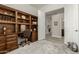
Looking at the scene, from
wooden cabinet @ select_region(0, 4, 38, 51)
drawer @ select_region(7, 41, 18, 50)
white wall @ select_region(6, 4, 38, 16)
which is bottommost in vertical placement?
drawer @ select_region(7, 41, 18, 50)

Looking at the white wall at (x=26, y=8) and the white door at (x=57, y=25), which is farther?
the white door at (x=57, y=25)

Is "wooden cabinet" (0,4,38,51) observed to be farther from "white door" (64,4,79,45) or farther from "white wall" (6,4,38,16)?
"white door" (64,4,79,45)

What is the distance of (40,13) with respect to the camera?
18.8ft

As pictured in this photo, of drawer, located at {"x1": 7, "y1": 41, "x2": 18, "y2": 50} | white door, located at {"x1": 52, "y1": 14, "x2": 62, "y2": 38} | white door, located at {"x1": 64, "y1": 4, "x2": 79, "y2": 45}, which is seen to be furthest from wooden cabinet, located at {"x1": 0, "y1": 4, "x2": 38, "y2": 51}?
white door, located at {"x1": 52, "y1": 14, "x2": 62, "y2": 38}

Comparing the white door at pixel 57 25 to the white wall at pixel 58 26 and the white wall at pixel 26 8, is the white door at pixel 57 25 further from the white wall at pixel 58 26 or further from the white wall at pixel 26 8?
the white wall at pixel 26 8

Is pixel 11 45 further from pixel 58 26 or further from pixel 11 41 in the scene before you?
pixel 58 26

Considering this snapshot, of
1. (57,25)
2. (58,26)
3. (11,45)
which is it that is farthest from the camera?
(57,25)

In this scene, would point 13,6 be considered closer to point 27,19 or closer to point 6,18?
point 6,18

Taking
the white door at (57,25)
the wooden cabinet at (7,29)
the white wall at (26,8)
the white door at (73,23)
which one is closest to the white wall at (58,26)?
the white door at (57,25)

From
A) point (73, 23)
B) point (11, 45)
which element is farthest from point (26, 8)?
point (73, 23)

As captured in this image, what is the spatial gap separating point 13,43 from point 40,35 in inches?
110

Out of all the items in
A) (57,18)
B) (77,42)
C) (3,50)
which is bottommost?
(3,50)

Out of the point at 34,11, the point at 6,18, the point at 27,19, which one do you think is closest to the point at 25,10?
the point at 27,19
